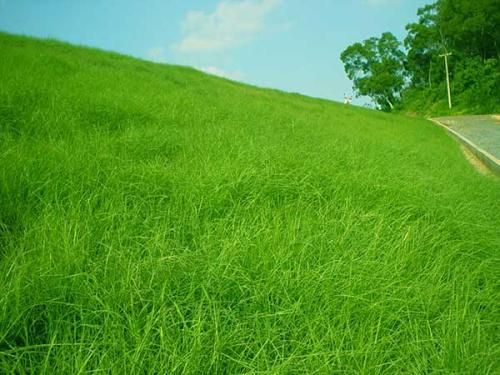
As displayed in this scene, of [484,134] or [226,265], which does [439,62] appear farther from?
[226,265]

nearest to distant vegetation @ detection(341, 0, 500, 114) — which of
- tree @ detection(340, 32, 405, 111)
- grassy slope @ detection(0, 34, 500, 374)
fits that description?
tree @ detection(340, 32, 405, 111)

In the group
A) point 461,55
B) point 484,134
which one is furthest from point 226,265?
point 461,55

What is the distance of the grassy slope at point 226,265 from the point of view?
50.0 inches

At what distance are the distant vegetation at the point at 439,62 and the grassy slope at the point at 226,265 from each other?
1171 inches

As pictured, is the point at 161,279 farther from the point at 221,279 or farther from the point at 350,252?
the point at 350,252

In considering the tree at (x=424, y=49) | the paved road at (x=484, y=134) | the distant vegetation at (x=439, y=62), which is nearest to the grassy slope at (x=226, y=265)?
the paved road at (x=484, y=134)

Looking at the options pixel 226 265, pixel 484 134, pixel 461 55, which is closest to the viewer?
pixel 226 265

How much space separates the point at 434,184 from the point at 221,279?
2930mm

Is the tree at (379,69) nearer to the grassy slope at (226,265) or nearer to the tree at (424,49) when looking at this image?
the tree at (424,49)

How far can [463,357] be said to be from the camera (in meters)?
1.33

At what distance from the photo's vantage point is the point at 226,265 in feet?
5.31

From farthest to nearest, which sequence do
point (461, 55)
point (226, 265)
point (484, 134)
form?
point (461, 55) < point (484, 134) < point (226, 265)

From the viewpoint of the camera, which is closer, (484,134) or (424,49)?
(484,134)

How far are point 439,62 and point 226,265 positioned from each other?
42.6 meters
